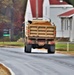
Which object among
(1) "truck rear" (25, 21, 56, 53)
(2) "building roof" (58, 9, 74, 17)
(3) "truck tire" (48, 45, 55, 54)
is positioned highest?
(2) "building roof" (58, 9, 74, 17)

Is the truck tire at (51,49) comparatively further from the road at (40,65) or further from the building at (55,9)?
the building at (55,9)

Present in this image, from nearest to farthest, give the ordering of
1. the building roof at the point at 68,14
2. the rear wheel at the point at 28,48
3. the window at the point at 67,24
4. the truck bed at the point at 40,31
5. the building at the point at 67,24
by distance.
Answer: the truck bed at the point at 40,31 < the rear wheel at the point at 28,48 < the building at the point at 67,24 < the building roof at the point at 68,14 < the window at the point at 67,24

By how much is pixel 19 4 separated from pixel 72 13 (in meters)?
35.9

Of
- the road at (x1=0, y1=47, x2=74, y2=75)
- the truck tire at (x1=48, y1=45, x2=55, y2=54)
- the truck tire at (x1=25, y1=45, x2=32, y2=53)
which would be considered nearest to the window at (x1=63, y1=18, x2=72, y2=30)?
the truck tire at (x1=25, y1=45, x2=32, y2=53)

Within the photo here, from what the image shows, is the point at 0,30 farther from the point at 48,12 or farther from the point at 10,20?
the point at 48,12

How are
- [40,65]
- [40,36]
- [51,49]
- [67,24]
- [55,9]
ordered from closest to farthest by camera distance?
[40,65] < [40,36] < [51,49] < [67,24] < [55,9]

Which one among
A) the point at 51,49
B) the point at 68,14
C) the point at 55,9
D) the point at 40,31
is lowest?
the point at 51,49

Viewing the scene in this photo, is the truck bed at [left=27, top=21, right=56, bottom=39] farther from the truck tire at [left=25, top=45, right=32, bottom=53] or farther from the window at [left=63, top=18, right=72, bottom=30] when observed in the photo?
the window at [left=63, top=18, right=72, bottom=30]

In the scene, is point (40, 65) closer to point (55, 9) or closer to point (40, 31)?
point (40, 31)

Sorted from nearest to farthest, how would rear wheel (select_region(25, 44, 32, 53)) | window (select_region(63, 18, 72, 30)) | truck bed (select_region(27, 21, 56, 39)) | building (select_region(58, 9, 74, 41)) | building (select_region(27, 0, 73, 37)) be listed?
truck bed (select_region(27, 21, 56, 39)), rear wheel (select_region(25, 44, 32, 53)), building (select_region(58, 9, 74, 41)), window (select_region(63, 18, 72, 30)), building (select_region(27, 0, 73, 37))

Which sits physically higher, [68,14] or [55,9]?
[55,9]

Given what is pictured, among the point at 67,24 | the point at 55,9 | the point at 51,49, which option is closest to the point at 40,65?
the point at 51,49

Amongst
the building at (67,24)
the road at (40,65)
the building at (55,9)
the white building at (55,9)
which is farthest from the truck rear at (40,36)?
the building at (55,9)

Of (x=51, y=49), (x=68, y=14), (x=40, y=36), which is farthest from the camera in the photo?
(x=68, y=14)
